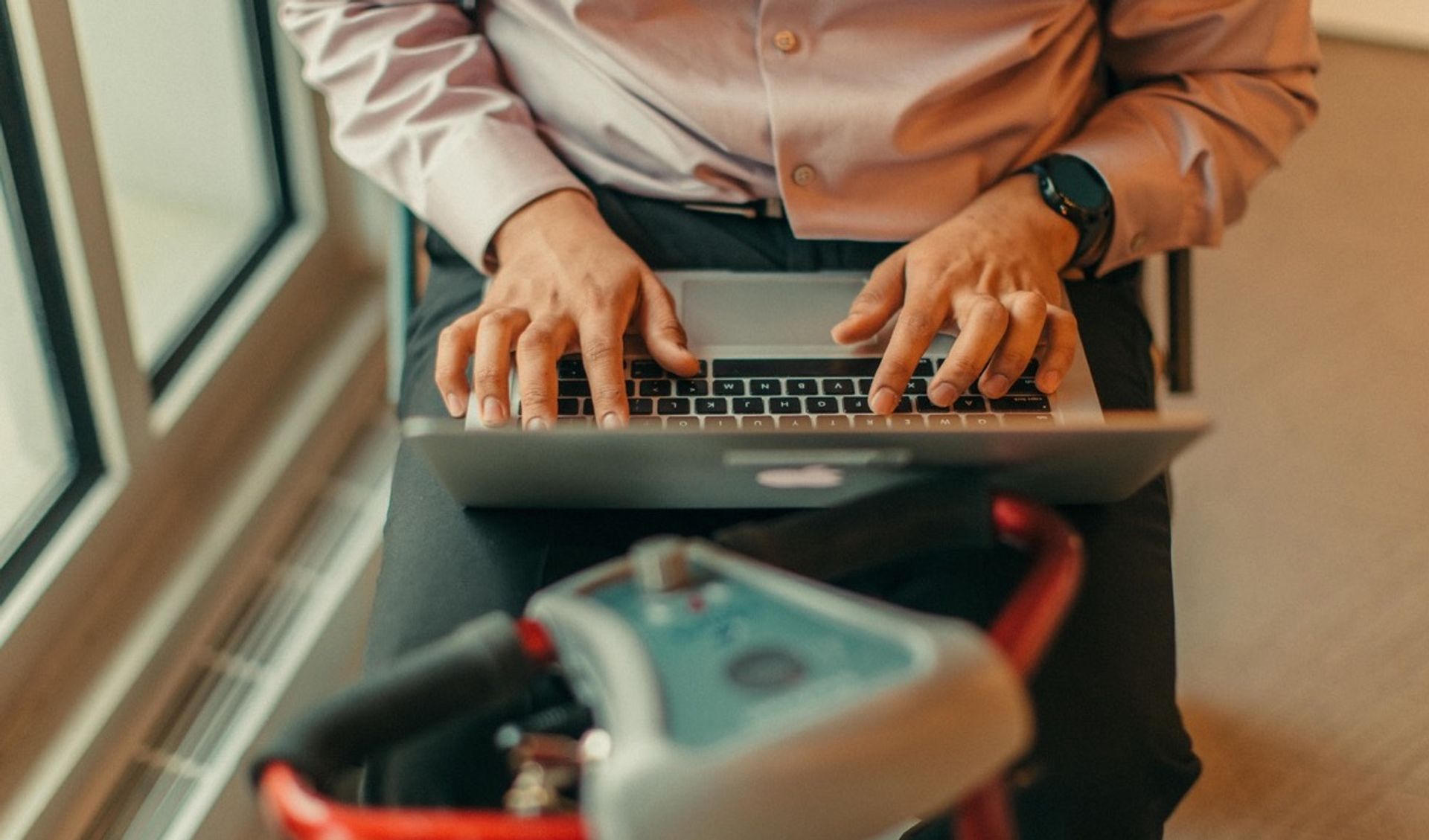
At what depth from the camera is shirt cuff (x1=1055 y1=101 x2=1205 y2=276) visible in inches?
42.9

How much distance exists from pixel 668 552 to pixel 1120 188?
640 mm

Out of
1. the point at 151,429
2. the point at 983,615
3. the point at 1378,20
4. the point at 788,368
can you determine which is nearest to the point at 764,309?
the point at 788,368

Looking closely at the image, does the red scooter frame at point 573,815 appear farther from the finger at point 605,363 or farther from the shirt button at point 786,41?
the shirt button at point 786,41

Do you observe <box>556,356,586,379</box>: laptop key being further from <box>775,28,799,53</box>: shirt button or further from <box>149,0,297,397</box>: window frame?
<box>149,0,297,397</box>: window frame

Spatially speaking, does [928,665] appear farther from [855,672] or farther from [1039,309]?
[1039,309]

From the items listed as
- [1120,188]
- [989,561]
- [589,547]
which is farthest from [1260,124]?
[589,547]

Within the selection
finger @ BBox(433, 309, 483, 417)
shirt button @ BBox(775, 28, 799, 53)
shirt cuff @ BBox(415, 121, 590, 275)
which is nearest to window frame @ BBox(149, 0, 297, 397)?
shirt cuff @ BBox(415, 121, 590, 275)

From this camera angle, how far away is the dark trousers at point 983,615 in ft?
2.61

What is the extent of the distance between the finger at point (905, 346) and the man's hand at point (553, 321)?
0.14 meters

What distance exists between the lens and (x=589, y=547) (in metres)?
0.90

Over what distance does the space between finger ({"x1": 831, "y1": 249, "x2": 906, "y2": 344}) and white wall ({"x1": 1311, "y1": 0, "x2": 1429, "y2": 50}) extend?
1557 mm

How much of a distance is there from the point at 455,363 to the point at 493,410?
6cm

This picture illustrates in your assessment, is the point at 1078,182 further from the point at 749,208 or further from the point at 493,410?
the point at 493,410

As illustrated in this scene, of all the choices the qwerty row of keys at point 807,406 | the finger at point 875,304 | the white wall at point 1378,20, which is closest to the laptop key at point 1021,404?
the qwerty row of keys at point 807,406
